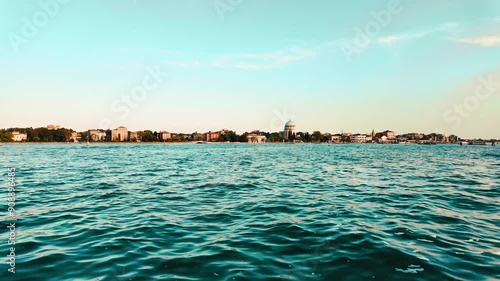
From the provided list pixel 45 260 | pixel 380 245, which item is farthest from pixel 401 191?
pixel 45 260

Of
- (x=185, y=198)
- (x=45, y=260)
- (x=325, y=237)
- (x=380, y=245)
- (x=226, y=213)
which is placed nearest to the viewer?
(x=45, y=260)

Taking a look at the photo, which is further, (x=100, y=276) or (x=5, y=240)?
(x=5, y=240)

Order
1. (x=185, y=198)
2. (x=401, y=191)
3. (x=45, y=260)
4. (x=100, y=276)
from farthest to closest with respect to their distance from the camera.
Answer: (x=401, y=191) < (x=185, y=198) < (x=45, y=260) < (x=100, y=276)

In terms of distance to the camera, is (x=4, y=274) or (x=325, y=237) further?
(x=325, y=237)

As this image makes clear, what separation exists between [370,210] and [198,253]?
339 inches

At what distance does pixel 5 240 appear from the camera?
30.5ft

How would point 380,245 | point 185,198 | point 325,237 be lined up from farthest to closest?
point 185,198 < point 325,237 < point 380,245

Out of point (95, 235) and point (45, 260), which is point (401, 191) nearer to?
point (95, 235)

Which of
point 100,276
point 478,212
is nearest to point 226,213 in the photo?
point 100,276

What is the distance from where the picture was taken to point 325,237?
9.56 metres

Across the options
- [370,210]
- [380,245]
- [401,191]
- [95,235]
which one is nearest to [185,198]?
[95,235]

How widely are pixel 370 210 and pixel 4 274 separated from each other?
12.8m

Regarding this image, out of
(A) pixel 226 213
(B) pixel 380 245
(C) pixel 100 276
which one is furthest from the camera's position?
(A) pixel 226 213

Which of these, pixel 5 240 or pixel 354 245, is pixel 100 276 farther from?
pixel 354 245
